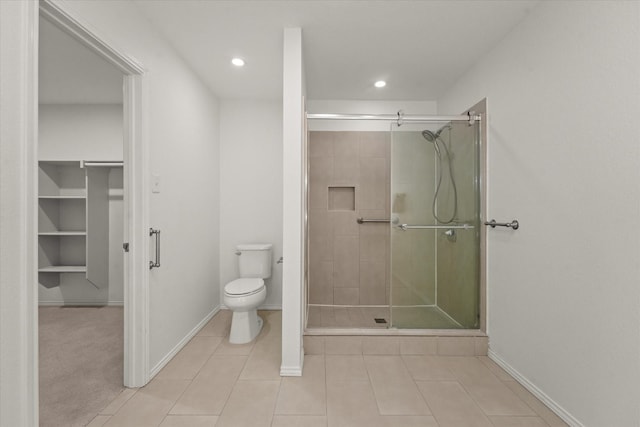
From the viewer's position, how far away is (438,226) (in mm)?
2443

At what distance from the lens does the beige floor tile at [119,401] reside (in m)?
1.59

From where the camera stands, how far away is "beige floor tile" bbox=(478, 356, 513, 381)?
1.95 metres

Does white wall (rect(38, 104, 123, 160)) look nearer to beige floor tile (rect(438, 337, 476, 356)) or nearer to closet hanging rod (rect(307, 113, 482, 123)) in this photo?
closet hanging rod (rect(307, 113, 482, 123))

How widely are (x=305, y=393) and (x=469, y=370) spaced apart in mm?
1187

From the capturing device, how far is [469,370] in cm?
204

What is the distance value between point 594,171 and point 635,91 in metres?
0.36

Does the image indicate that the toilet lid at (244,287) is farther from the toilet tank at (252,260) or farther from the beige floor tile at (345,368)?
the beige floor tile at (345,368)

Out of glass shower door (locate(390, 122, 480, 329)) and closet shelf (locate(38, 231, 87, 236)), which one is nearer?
glass shower door (locate(390, 122, 480, 329))

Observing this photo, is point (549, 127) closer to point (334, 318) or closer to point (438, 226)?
point (438, 226)

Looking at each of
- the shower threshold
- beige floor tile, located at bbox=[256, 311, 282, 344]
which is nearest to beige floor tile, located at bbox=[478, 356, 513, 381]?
the shower threshold

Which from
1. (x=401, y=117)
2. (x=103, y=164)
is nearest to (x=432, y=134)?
(x=401, y=117)

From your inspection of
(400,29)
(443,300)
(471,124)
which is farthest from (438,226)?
(400,29)

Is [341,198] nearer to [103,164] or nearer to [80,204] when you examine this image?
[103,164]

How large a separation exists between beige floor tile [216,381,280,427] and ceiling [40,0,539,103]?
7.81 feet
